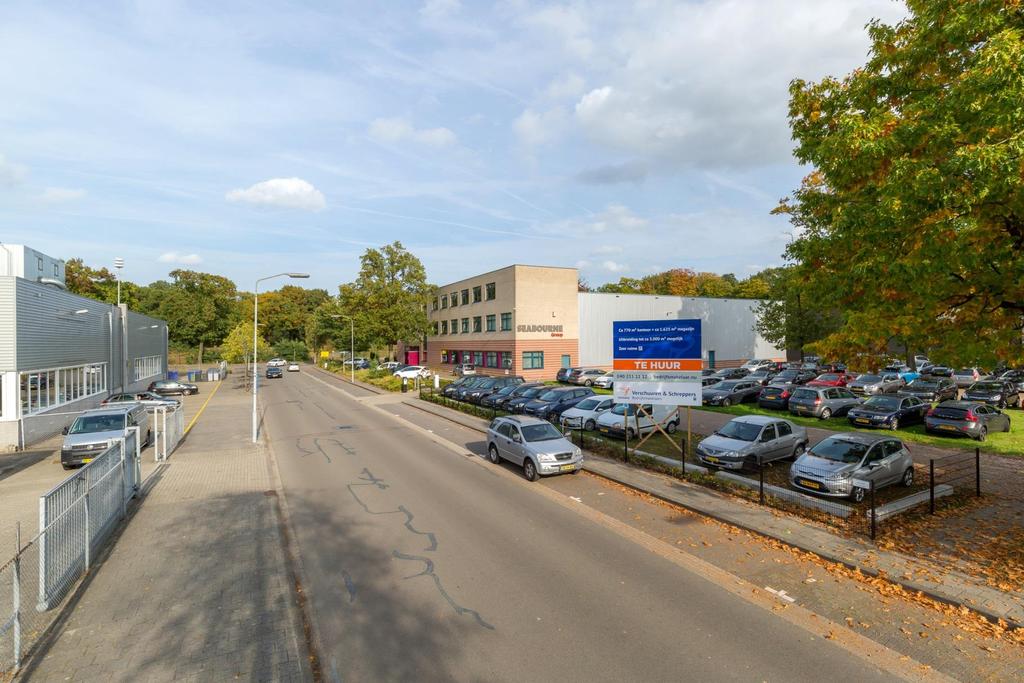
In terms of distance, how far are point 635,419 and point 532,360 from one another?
87.6 feet

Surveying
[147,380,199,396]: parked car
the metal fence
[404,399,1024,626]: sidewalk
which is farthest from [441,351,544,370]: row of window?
the metal fence

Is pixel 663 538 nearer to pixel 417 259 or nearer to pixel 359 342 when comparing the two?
pixel 417 259

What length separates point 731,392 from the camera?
30.3 m

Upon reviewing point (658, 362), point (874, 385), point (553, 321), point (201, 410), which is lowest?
point (201, 410)

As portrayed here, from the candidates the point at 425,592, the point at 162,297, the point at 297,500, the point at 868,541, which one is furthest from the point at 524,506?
the point at 162,297

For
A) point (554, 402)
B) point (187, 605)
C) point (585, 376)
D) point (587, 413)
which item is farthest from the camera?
point (585, 376)

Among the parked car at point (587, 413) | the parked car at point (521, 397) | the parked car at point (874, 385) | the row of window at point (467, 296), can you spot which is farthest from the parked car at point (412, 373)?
the parked car at point (874, 385)

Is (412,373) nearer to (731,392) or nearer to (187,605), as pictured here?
(731,392)

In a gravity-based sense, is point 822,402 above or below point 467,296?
below

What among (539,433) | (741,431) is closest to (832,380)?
(741,431)

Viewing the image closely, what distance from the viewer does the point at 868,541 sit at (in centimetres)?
991

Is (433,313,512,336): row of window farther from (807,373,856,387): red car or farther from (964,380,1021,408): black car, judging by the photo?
(964,380,1021,408): black car

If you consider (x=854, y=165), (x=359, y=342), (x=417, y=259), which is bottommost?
(x=359, y=342)

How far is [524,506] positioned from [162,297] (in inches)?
3587
